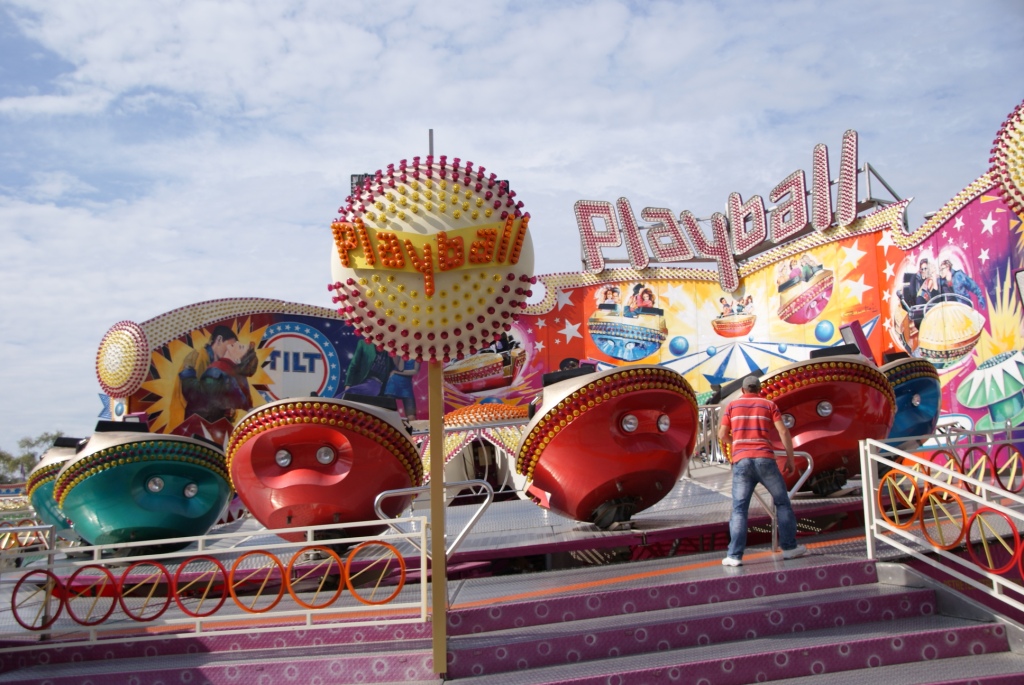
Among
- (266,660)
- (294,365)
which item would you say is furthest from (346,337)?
(266,660)

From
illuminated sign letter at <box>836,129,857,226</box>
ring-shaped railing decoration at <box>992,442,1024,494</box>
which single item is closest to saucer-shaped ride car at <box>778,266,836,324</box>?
illuminated sign letter at <box>836,129,857,226</box>

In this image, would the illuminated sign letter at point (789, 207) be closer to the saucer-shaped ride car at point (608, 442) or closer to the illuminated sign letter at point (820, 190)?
the illuminated sign letter at point (820, 190)

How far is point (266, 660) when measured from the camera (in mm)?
4559

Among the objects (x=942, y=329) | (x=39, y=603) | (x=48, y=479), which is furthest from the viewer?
(x=942, y=329)

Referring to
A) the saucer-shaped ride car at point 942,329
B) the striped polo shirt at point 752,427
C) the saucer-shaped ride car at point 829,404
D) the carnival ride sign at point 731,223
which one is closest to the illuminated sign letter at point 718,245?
the carnival ride sign at point 731,223

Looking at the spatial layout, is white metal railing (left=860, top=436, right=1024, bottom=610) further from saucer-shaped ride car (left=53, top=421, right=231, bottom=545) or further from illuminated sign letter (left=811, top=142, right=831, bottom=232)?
illuminated sign letter (left=811, top=142, right=831, bottom=232)

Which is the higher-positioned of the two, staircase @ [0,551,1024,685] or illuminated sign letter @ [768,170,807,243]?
illuminated sign letter @ [768,170,807,243]

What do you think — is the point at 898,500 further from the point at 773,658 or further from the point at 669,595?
the point at 773,658

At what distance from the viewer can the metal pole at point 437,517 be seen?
4.24 m

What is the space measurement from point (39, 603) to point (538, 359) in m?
16.7

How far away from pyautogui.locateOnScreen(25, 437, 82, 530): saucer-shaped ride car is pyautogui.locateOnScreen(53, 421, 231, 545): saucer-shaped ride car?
2.10 metres

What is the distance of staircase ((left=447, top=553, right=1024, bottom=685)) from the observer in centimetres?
405

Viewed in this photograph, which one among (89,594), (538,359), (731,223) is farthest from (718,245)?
(89,594)

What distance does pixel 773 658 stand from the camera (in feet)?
13.4
